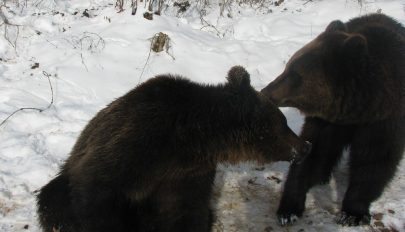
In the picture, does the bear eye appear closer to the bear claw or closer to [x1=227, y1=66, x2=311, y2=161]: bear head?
[x1=227, y1=66, x2=311, y2=161]: bear head

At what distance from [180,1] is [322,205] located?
5.97 meters

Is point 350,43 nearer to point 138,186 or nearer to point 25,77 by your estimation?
point 138,186

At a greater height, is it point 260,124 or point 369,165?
point 260,124

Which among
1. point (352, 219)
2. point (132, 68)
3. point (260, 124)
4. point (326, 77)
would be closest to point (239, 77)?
point (260, 124)

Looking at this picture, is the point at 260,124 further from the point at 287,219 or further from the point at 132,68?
the point at 132,68

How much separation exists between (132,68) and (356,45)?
4256 mm

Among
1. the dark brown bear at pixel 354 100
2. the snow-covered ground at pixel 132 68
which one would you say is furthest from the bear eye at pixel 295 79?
the snow-covered ground at pixel 132 68

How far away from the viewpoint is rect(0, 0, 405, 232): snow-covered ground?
514cm

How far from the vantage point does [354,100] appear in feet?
14.6

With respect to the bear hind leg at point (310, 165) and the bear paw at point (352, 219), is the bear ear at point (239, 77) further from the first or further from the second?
the bear paw at point (352, 219)

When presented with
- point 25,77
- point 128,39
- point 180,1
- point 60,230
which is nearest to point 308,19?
point 180,1

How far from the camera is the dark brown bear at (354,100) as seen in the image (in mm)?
4422

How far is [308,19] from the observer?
10422 mm

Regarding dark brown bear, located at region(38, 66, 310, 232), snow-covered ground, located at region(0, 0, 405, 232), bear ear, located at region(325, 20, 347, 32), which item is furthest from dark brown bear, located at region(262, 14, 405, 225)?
dark brown bear, located at region(38, 66, 310, 232)
